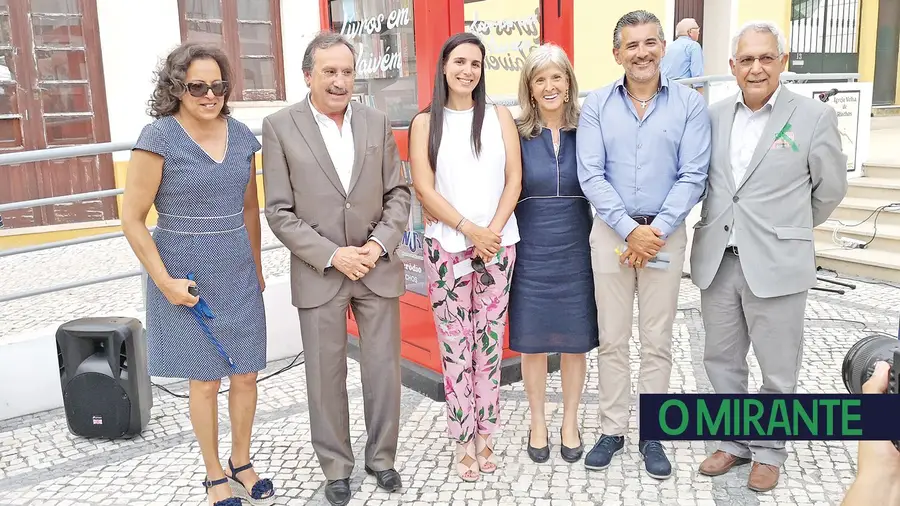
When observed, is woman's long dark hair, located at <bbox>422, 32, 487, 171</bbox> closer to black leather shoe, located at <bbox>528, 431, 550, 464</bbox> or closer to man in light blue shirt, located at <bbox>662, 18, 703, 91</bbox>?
black leather shoe, located at <bbox>528, 431, 550, 464</bbox>

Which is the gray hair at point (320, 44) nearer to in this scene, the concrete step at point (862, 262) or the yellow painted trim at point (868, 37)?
the concrete step at point (862, 262)

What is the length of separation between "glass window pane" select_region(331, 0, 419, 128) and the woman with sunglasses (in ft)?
4.14

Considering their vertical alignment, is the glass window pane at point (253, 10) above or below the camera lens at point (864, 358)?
above

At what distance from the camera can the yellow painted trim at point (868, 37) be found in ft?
41.6

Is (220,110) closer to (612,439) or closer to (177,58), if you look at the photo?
(177,58)

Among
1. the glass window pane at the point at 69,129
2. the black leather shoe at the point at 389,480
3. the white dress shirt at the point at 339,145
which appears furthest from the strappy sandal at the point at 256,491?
the glass window pane at the point at 69,129

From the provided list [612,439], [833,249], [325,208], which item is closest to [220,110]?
[325,208]

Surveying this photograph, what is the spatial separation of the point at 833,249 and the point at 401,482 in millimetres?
5024

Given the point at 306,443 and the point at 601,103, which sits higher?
the point at 601,103

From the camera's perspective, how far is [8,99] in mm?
7637

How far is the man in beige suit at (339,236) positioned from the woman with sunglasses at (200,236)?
0.17 meters

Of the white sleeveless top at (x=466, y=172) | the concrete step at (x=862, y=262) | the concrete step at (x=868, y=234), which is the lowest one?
the concrete step at (x=862, y=262)

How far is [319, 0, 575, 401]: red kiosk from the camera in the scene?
369 cm

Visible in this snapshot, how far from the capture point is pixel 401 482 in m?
3.12
